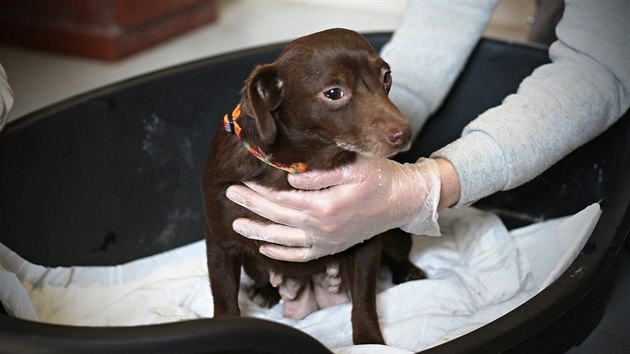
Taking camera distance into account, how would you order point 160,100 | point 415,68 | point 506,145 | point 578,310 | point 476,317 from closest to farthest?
point 578,310
point 506,145
point 476,317
point 415,68
point 160,100

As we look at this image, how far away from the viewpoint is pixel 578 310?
1.24m

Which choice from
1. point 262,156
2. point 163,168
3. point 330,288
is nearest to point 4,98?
point 262,156

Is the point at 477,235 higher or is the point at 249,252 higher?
the point at 249,252

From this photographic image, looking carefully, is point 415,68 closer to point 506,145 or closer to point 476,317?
point 506,145

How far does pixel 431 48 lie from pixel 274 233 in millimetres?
709

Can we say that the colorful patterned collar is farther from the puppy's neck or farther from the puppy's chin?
the puppy's chin

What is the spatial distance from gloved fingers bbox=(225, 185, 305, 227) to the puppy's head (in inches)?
4.9

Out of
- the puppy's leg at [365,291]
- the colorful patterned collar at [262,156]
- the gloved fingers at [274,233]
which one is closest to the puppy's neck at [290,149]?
the colorful patterned collar at [262,156]

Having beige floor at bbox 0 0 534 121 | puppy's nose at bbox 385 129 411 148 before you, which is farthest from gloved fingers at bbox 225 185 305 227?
beige floor at bbox 0 0 534 121

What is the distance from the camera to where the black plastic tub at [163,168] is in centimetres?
160

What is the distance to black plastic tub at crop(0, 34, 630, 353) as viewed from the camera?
1.60 meters

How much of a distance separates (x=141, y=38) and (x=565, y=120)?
2.41m

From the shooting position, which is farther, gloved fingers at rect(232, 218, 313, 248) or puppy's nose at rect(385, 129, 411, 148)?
gloved fingers at rect(232, 218, 313, 248)

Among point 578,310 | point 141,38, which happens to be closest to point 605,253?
point 578,310
